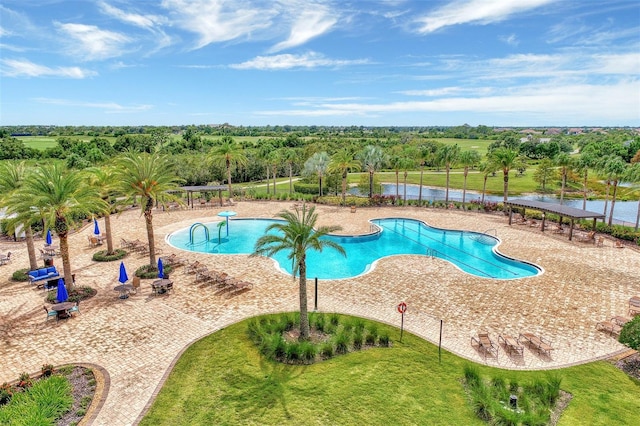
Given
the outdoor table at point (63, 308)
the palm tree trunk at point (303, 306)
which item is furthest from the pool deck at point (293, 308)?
the palm tree trunk at point (303, 306)

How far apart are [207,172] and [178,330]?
49926 mm

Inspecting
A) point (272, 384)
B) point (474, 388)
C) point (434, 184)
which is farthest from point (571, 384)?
point (434, 184)

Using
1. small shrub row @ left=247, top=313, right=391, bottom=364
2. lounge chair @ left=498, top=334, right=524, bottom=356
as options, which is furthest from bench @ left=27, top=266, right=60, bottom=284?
lounge chair @ left=498, top=334, right=524, bottom=356

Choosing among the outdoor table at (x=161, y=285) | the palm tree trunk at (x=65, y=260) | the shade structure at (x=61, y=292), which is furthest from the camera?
the outdoor table at (x=161, y=285)

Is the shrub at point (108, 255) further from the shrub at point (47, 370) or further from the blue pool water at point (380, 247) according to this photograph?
the shrub at point (47, 370)

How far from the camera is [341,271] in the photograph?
23.6 m

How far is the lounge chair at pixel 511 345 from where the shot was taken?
14.1 metres

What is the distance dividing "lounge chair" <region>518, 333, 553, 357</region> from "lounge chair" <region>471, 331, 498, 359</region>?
4.50 ft

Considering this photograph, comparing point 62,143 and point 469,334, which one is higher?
point 62,143

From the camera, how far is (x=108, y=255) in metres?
23.8

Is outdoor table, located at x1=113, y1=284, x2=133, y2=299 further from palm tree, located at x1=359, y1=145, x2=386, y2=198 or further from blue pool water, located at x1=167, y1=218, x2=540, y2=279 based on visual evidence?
palm tree, located at x1=359, y1=145, x2=386, y2=198

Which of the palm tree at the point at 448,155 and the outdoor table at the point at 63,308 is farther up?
the palm tree at the point at 448,155

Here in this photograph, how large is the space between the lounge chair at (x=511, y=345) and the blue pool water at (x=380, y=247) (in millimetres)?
8190

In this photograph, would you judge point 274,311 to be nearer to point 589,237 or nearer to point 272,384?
point 272,384
